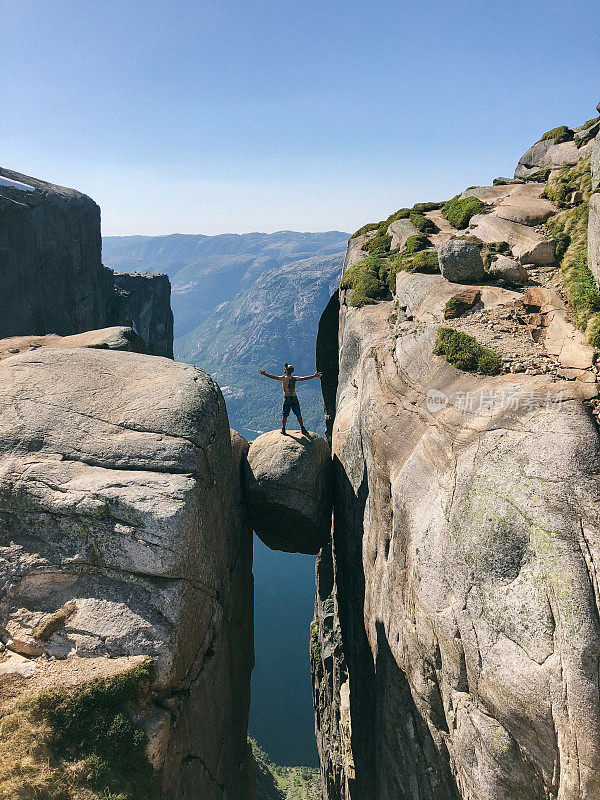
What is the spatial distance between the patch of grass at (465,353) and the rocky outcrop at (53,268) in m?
56.1

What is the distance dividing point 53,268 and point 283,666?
260ft

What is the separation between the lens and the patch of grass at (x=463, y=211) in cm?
3125

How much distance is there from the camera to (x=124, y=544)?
14.0m

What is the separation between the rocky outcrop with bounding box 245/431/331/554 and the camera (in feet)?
73.4

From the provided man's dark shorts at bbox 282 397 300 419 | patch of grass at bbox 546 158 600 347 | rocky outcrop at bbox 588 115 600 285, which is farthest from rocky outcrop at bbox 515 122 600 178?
man's dark shorts at bbox 282 397 300 419

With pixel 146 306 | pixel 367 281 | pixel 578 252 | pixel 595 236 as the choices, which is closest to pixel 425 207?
pixel 367 281

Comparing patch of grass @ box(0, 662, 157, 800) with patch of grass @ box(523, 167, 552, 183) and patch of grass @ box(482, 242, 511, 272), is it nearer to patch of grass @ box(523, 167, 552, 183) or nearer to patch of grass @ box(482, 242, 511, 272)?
patch of grass @ box(482, 242, 511, 272)

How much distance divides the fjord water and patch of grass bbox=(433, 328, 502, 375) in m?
73.3

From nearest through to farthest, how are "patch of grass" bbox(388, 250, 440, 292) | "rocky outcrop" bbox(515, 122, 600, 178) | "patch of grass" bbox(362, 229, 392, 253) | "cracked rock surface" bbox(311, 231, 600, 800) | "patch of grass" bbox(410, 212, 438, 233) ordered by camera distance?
"cracked rock surface" bbox(311, 231, 600, 800), "patch of grass" bbox(388, 250, 440, 292), "rocky outcrop" bbox(515, 122, 600, 178), "patch of grass" bbox(410, 212, 438, 233), "patch of grass" bbox(362, 229, 392, 253)

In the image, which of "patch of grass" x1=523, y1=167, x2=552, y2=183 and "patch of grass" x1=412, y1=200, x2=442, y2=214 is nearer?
"patch of grass" x1=523, y1=167, x2=552, y2=183

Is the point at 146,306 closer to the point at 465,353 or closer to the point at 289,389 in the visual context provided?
the point at 289,389

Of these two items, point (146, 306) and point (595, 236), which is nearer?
point (595, 236)

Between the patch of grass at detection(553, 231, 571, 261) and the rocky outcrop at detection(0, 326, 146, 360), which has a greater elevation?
the patch of grass at detection(553, 231, 571, 261)

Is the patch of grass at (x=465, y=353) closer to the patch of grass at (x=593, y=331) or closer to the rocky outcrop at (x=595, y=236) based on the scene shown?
the patch of grass at (x=593, y=331)
